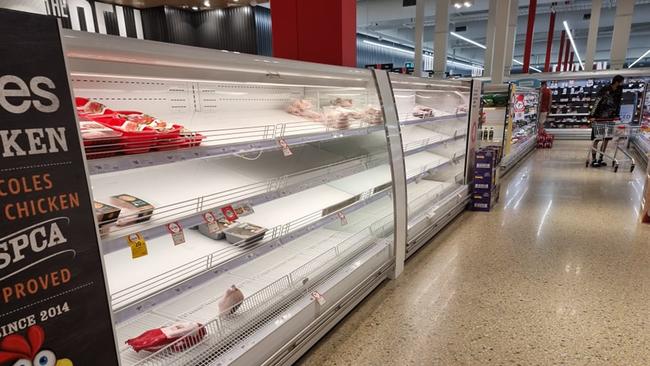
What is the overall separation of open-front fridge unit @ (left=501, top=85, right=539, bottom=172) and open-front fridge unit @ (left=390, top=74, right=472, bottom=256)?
9.39 feet

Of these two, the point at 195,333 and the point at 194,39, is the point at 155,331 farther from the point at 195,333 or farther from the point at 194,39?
the point at 194,39

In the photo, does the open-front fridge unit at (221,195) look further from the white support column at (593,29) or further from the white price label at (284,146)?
the white support column at (593,29)

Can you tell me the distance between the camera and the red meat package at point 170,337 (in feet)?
5.13

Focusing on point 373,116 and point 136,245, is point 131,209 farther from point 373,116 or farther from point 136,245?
point 373,116

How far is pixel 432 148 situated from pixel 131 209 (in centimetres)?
386

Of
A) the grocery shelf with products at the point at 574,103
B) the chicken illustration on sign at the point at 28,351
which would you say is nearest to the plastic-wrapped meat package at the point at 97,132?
the chicken illustration on sign at the point at 28,351

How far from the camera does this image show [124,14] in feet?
30.3

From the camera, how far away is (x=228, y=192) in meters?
1.97

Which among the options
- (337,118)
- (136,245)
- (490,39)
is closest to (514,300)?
(337,118)

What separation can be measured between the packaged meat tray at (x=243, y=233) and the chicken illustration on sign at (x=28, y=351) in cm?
93

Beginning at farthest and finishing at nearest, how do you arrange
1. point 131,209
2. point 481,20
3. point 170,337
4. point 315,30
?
1. point 481,20
2. point 315,30
3. point 170,337
4. point 131,209

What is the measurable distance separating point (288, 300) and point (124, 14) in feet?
31.9

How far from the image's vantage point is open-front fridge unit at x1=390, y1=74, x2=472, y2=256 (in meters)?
3.67

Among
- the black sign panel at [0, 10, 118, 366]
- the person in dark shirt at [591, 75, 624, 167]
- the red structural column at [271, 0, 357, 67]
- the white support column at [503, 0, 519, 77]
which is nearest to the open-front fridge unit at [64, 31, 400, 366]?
the black sign panel at [0, 10, 118, 366]
